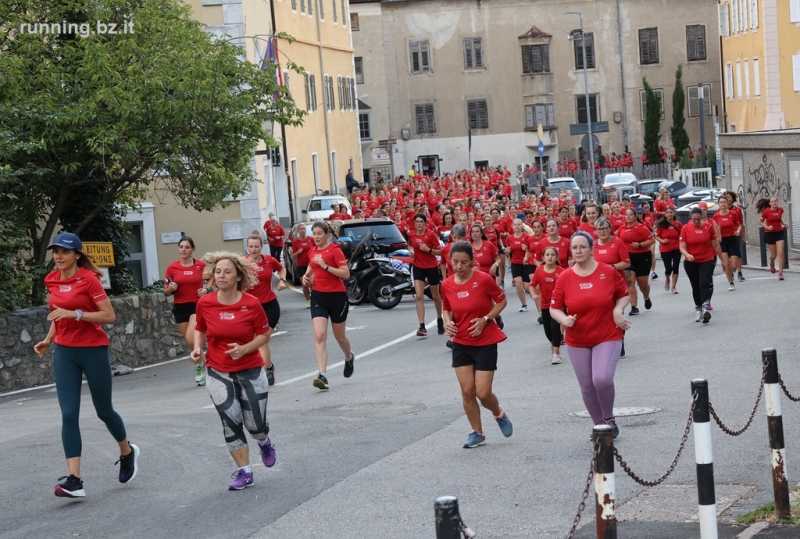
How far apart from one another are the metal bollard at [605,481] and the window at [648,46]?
74.4 m

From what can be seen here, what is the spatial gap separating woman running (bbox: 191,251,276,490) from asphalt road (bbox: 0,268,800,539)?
16.2 inches

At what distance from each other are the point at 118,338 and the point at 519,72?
2434 inches

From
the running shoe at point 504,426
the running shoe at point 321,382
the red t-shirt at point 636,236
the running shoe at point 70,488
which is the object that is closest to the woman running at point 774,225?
the red t-shirt at point 636,236

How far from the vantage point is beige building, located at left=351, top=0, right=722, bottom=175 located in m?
77.3

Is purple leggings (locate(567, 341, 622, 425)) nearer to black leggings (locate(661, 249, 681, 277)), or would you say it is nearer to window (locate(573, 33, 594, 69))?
black leggings (locate(661, 249, 681, 277))

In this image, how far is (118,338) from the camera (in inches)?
737

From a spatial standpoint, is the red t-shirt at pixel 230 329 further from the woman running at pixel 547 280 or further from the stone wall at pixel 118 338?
the stone wall at pixel 118 338

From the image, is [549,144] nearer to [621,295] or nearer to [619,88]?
[619,88]

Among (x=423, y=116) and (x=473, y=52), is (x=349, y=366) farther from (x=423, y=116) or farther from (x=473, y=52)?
(x=473, y=52)

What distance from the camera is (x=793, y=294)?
72.2 feet

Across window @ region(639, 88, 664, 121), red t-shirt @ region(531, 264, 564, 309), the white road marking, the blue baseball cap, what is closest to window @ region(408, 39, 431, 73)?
window @ region(639, 88, 664, 121)

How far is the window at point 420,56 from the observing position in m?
77.6

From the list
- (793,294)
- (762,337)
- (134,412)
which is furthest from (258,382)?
(793,294)

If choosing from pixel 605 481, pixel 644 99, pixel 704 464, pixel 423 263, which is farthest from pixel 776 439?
pixel 644 99
